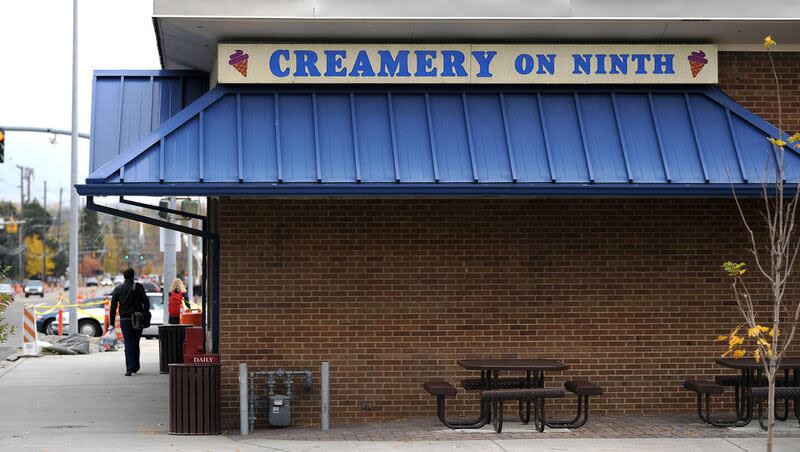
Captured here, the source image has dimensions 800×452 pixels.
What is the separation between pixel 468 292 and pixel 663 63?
3507 mm

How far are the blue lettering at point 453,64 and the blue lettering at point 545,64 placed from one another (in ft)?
2.86

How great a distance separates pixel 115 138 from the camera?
13773 millimetres

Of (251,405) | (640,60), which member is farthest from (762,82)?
(251,405)

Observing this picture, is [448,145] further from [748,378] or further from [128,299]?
[128,299]

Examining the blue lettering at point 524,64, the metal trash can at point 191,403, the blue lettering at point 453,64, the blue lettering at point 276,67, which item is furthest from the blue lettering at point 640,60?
the metal trash can at point 191,403

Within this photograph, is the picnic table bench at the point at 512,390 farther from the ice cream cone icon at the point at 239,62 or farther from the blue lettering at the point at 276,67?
the ice cream cone icon at the point at 239,62

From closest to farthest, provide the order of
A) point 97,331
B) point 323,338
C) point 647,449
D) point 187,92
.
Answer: point 647,449, point 323,338, point 187,92, point 97,331

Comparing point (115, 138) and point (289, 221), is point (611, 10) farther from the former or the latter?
point (115, 138)

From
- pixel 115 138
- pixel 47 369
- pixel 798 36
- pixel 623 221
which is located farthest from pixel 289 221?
pixel 47 369

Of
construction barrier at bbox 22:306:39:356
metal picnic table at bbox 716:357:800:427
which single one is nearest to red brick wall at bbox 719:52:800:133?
metal picnic table at bbox 716:357:800:427

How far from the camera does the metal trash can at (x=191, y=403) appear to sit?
12.6m

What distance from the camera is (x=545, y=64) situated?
13.3 meters

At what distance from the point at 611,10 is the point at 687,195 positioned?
7.41ft

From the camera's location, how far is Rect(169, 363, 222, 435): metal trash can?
12.6 m
